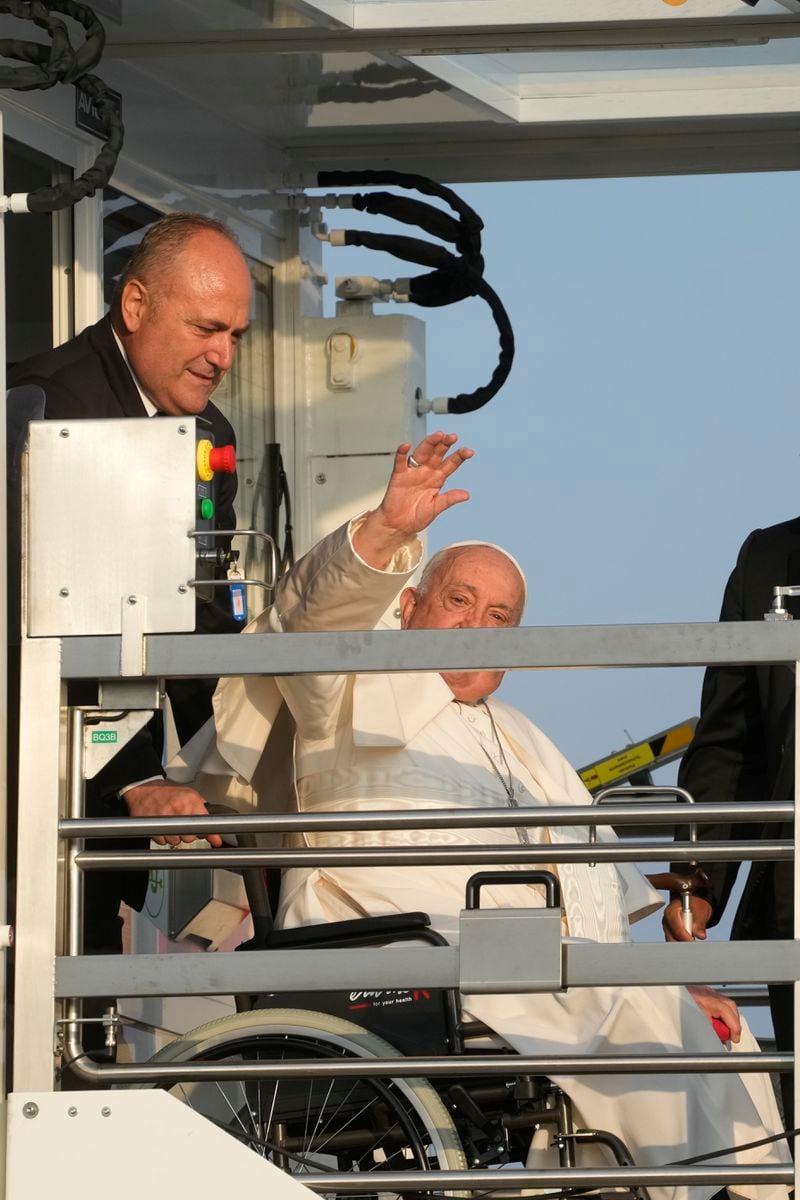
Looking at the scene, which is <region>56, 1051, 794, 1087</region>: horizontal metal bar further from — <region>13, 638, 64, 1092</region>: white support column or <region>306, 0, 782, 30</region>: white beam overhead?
<region>306, 0, 782, 30</region>: white beam overhead

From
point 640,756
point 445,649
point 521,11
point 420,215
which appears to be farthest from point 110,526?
point 640,756

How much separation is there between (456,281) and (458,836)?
8.59ft

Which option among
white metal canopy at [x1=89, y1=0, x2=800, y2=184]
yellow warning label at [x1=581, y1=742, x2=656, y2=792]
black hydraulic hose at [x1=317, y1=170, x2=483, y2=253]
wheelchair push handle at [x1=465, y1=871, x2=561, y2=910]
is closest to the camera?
wheelchair push handle at [x1=465, y1=871, x2=561, y2=910]

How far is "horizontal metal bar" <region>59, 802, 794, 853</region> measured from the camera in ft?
8.15

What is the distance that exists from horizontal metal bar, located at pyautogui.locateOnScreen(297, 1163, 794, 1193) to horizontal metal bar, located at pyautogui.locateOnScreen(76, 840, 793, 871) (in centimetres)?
38

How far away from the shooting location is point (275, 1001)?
3.41 metres

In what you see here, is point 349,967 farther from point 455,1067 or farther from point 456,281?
point 456,281

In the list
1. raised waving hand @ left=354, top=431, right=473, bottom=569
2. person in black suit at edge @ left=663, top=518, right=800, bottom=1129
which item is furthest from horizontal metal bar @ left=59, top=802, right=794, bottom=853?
person in black suit at edge @ left=663, top=518, right=800, bottom=1129

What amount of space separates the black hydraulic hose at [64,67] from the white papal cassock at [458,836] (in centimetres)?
67

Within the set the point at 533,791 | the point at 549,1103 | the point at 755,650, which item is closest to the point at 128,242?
the point at 533,791

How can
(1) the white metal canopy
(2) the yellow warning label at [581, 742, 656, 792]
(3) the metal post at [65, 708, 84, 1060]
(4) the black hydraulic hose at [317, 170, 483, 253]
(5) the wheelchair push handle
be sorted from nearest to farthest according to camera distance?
(3) the metal post at [65, 708, 84, 1060] → (5) the wheelchair push handle → (1) the white metal canopy → (4) the black hydraulic hose at [317, 170, 483, 253] → (2) the yellow warning label at [581, 742, 656, 792]

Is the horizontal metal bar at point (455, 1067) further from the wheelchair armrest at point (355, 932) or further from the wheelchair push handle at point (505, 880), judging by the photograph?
the wheelchair armrest at point (355, 932)

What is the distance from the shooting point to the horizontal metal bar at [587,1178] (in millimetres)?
2477

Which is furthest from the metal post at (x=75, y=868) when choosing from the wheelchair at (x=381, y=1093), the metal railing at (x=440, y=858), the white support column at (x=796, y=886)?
the white support column at (x=796, y=886)
